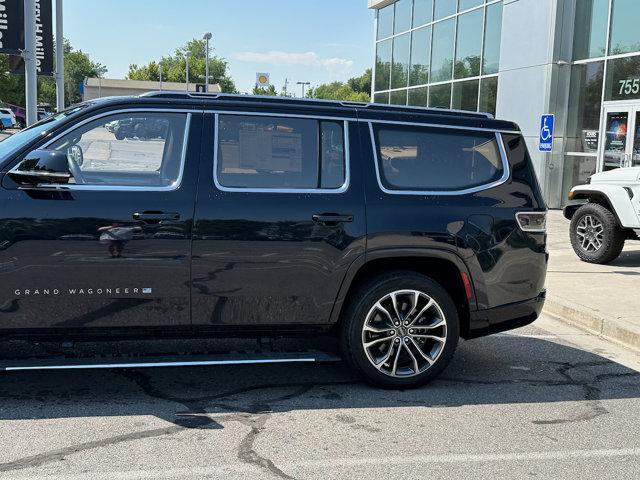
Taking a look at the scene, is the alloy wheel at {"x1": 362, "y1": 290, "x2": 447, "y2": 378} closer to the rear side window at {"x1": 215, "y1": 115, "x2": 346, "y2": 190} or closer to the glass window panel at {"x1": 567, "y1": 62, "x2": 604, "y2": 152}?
the rear side window at {"x1": 215, "y1": 115, "x2": 346, "y2": 190}

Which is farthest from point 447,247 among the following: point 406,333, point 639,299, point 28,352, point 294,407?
point 639,299

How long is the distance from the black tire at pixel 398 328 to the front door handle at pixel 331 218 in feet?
1.63

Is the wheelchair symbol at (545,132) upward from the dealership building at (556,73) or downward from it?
downward

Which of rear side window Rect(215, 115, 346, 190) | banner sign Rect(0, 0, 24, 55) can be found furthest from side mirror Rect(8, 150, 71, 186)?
banner sign Rect(0, 0, 24, 55)

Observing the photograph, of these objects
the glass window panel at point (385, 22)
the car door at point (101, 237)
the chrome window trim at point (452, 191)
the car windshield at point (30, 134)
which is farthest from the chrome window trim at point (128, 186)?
the glass window panel at point (385, 22)

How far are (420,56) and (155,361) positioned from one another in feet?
69.9

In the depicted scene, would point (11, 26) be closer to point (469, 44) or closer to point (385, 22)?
point (469, 44)

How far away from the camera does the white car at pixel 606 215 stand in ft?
32.2

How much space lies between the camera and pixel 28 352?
506 centimetres

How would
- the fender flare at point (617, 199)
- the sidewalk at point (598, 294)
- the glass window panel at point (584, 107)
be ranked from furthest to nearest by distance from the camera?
the glass window panel at point (584, 107)
the fender flare at point (617, 199)
the sidewalk at point (598, 294)

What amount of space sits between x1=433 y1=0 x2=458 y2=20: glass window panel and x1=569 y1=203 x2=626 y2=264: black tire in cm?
1296

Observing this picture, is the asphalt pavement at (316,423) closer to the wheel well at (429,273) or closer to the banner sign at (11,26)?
the wheel well at (429,273)

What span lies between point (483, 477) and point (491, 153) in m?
2.39

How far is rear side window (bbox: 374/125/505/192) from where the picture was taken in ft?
16.1
